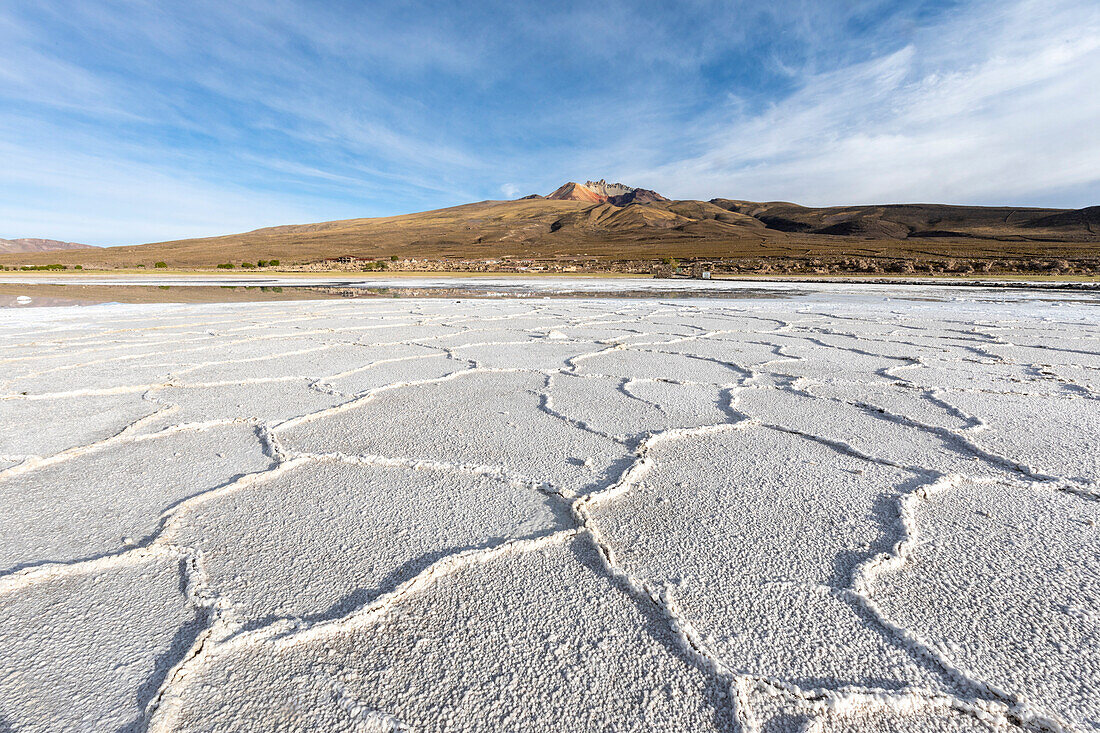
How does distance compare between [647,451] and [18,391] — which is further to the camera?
[18,391]

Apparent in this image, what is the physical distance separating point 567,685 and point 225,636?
0.59 metres

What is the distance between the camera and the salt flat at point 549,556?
2.57 feet

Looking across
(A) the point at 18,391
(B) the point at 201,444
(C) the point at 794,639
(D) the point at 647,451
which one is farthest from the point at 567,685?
(A) the point at 18,391

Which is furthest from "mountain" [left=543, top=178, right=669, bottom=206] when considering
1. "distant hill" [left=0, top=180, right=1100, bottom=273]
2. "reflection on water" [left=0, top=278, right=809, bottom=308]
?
"reflection on water" [left=0, top=278, right=809, bottom=308]

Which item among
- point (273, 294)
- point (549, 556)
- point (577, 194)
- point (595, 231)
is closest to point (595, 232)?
point (595, 231)

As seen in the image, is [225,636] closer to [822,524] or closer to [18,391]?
[822,524]

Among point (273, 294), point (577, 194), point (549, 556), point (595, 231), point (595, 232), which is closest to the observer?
point (549, 556)

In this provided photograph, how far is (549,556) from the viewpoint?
1.14 metres

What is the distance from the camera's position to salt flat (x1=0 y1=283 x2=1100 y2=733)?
78 cm

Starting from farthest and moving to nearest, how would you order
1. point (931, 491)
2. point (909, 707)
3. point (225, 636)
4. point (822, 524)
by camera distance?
point (931, 491), point (822, 524), point (225, 636), point (909, 707)

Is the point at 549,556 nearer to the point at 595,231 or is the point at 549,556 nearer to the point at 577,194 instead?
the point at 595,231

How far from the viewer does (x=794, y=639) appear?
2.93ft

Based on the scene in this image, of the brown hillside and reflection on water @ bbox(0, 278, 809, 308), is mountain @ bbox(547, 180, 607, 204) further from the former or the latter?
reflection on water @ bbox(0, 278, 809, 308)

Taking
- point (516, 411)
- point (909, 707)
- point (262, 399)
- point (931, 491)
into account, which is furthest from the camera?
point (262, 399)
